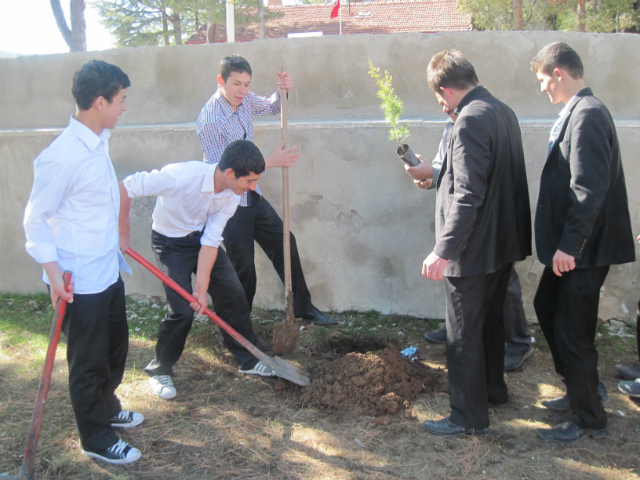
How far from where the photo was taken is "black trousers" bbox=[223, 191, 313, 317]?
4.01 meters

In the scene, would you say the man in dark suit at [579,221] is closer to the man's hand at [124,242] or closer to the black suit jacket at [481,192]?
the black suit jacket at [481,192]

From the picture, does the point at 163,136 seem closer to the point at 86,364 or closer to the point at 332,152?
the point at 332,152

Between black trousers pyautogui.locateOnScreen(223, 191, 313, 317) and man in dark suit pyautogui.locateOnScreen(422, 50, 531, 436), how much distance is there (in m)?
1.72

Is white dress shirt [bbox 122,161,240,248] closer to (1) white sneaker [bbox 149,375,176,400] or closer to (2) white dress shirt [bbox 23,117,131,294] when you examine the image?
(2) white dress shirt [bbox 23,117,131,294]

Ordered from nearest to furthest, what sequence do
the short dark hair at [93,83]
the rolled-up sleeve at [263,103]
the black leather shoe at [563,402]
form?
the short dark hair at [93,83], the black leather shoe at [563,402], the rolled-up sleeve at [263,103]

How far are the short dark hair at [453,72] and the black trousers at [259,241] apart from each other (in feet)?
6.05

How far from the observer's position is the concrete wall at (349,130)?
4121 millimetres

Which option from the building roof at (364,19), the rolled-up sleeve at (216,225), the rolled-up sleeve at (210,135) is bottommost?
the rolled-up sleeve at (216,225)

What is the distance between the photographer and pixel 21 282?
5.46m

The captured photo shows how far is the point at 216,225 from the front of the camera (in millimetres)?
3279

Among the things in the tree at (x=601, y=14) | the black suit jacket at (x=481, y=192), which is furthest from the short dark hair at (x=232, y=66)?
the tree at (x=601, y=14)

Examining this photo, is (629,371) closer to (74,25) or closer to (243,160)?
(243,160)

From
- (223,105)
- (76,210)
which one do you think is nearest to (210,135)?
(223,105)

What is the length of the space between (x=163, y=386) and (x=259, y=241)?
1435mm
